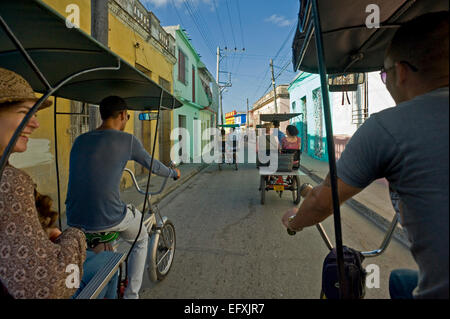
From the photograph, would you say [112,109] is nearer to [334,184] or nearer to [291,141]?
[334,184]

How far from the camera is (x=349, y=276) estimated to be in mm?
1224

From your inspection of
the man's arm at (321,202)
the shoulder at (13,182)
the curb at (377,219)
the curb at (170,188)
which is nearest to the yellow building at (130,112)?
the curb at (170,188)

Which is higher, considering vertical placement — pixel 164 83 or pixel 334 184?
pixel 164 83

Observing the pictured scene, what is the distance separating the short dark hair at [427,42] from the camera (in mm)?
833

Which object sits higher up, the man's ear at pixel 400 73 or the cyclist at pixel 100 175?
the man's ear at pixel 400 73

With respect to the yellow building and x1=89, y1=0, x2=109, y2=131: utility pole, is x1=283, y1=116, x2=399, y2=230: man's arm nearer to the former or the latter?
the yellow building

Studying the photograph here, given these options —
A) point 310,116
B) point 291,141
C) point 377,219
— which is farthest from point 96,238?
point 310,116

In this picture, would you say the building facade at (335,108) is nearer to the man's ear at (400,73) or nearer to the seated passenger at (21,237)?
the man's ear at (400,73)

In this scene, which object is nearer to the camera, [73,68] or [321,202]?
[321,202]

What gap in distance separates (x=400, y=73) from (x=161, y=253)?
2.78 metres

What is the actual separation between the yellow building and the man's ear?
3.00 m

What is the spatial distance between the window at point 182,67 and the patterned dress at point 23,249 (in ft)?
45.5

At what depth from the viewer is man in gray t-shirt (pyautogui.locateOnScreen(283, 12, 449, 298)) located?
75 cm

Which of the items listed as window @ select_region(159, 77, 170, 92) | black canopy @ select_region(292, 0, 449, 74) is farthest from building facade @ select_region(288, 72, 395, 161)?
window @ select_region(159, 77, 170, 92)
